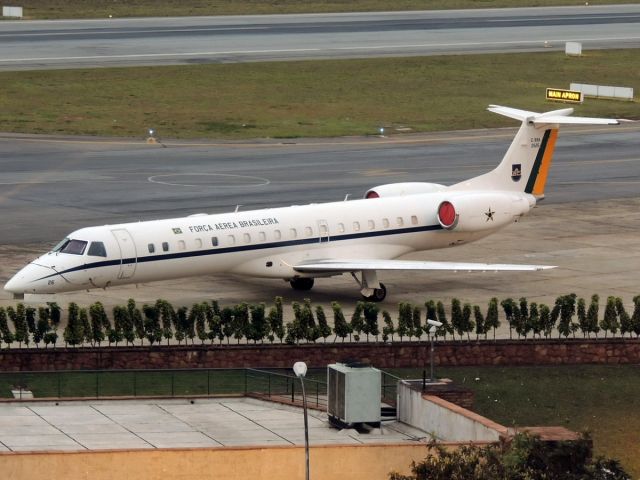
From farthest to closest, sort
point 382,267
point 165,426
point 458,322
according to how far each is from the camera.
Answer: point 382,267 → point 458,322 → point 165,426

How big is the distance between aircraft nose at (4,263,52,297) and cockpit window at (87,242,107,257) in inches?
55.1

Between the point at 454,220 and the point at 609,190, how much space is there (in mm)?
25706

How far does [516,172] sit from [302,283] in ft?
34.4

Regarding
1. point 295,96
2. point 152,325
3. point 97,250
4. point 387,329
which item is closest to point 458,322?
point 387,329

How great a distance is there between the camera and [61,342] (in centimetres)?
4756

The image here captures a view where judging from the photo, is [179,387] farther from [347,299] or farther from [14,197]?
[14,197]

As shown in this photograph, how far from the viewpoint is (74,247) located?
50062 millimetres

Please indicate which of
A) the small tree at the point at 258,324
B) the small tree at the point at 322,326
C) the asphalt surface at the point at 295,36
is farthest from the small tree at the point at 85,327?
the asphalt surface at the point at 295,36

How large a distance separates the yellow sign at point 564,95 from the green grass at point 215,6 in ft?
198

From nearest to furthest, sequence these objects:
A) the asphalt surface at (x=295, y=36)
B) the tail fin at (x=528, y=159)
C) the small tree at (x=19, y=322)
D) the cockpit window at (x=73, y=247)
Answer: the small tree at (x=19, y=322)
the cockpit window at (x=73, y=247)
the tail fin at (x=528, y=159)
the asphalt surface at (x=295, y=36)

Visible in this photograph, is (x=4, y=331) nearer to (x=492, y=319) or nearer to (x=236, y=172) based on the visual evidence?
(x=492, y=319)

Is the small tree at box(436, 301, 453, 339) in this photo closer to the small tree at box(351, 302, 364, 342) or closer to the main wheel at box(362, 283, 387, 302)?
the small tree at box(351, 302, 364, 342)

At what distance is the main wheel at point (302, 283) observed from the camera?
183 feet

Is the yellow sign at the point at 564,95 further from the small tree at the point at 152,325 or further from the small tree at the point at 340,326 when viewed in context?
the small tree at the point at 152,325
